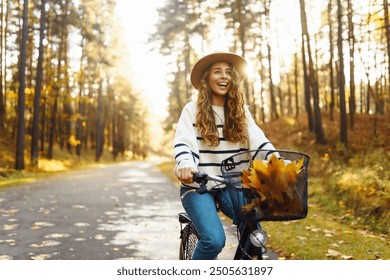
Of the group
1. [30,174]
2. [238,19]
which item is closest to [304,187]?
[30,174]

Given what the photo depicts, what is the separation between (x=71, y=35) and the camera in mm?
27781

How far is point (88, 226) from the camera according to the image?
22.3 ft

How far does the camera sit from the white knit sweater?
9.50ft

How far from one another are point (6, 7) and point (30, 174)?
13.0 meters

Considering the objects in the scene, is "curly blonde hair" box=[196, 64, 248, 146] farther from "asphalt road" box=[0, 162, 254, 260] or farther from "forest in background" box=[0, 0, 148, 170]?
"forest in background" box=[0, 0, 148, 170]

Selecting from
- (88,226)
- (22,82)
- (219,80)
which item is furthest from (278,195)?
(22,82)

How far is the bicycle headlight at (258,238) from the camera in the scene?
8.29ft

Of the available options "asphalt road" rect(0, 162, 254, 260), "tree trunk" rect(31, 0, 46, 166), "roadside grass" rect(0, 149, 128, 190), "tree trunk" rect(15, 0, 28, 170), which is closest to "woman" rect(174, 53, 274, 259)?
"asphalt road" rect(0, 162, 254, 260)

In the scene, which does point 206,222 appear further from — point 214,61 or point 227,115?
point 214,61

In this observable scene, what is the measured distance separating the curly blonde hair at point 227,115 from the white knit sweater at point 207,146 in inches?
1.5

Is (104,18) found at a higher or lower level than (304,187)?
higher

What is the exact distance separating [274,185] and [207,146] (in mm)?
818
